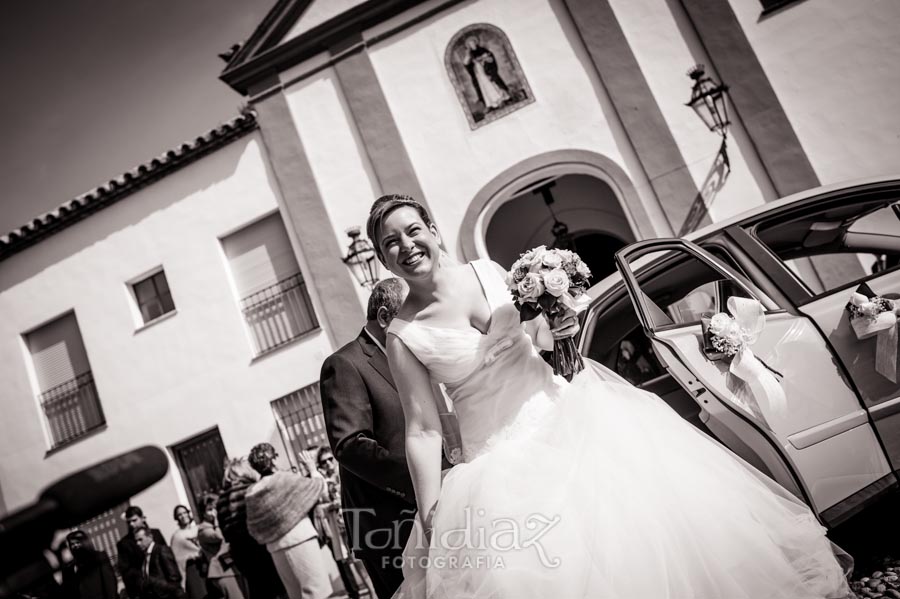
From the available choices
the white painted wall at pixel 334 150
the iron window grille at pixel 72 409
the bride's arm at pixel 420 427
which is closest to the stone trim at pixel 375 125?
the white painted wall at pixel 334 150

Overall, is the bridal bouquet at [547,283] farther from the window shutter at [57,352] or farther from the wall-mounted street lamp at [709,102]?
the window shutter at [57,352]

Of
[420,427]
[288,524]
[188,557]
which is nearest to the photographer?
[420,427]

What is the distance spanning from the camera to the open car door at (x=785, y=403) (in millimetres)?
3085

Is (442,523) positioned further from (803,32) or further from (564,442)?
(803,32)

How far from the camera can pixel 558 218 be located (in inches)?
509

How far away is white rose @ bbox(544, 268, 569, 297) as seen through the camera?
7.29 feet

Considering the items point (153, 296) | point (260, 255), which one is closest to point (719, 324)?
point (260, 255)

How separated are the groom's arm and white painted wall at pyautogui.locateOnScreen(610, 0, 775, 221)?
769 centimetres

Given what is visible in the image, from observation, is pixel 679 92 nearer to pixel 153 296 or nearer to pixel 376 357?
pixel 376 357

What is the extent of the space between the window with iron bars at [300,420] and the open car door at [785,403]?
27.6ft

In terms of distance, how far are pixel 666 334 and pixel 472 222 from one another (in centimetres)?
702

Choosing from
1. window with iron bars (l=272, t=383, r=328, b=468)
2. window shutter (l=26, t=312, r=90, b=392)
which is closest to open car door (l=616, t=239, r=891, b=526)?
window with iron bars (l=272, t=383, r=328, b=468)

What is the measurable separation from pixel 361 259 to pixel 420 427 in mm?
7874

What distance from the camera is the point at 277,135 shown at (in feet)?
36.7
